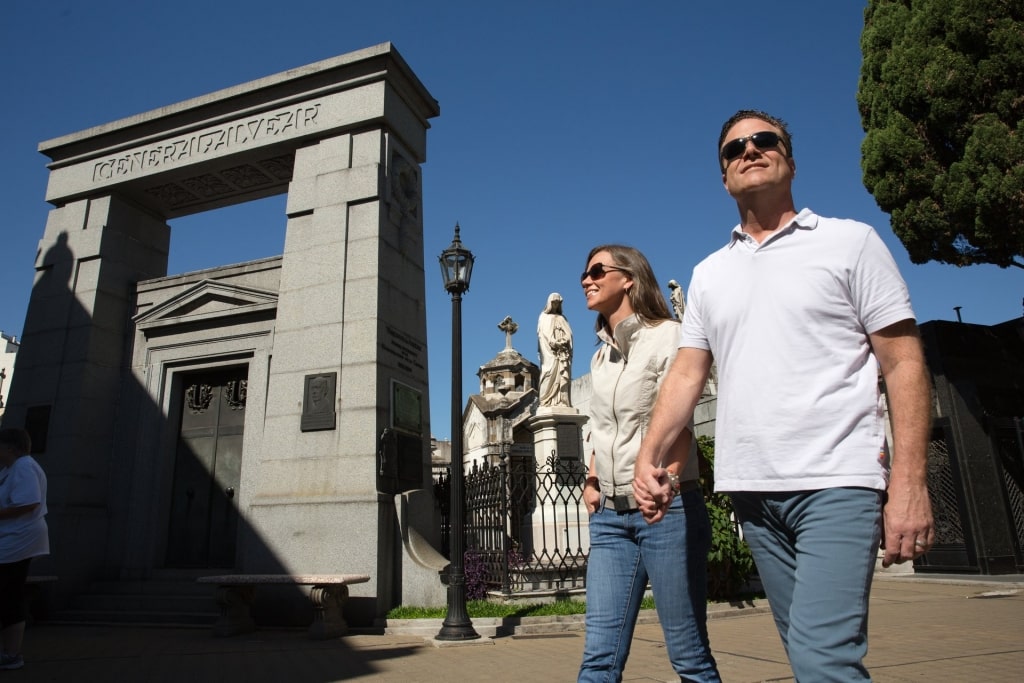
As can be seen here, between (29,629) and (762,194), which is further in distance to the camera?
(29,629)

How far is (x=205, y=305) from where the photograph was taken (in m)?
11.1

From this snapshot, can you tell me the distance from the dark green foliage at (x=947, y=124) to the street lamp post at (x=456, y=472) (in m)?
8.78

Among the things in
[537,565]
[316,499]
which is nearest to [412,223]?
[316,499]

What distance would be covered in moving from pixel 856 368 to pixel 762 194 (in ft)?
2.28

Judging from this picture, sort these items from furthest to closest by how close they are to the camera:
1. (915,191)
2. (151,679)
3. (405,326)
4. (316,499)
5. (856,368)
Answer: (915,191)
(405,326)
(316,499)
(151,679)
(856,368)

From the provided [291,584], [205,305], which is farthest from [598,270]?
[205,305]

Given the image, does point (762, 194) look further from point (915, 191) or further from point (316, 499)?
point (915, 191)

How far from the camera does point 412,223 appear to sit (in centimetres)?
1059

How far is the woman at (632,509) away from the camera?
2.65m

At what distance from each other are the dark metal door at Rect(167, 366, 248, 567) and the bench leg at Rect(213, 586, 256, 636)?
1.91 meters

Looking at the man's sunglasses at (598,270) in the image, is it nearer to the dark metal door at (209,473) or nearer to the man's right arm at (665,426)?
the man's right arm at (665,426)

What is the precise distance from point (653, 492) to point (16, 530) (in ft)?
17.6

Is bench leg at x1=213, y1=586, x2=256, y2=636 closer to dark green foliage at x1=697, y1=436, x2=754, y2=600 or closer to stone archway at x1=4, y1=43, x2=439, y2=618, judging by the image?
stone archway at x1=4, y1=43, x2=439, y2=618

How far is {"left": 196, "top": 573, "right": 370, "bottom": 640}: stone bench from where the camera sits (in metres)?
7.58
